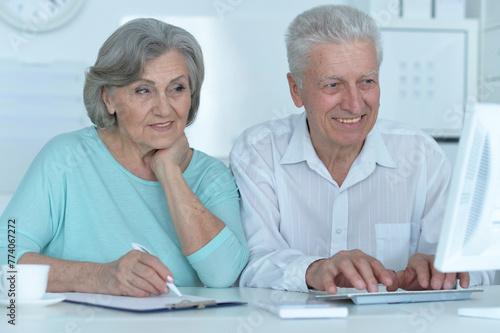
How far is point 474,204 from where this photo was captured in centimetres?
99

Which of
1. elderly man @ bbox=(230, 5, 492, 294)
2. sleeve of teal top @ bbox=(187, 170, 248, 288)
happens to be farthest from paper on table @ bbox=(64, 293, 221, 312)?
elderly man @ bbox=(230, 5, 492, 294)

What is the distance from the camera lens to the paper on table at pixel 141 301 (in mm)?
1078

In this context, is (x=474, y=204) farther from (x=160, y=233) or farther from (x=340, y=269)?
(x=160, y=233)

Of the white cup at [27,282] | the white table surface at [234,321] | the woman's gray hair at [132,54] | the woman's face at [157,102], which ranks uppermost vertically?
the woman's gray hair at [132,54]

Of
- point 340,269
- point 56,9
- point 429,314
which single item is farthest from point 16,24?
point 429,314

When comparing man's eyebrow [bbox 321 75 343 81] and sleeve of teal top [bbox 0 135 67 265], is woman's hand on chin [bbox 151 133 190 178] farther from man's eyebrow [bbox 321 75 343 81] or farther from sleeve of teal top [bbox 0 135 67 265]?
man's eyebrow [bbox 321 75 343 81]

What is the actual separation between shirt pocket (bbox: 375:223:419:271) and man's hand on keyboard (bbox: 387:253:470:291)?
35cm

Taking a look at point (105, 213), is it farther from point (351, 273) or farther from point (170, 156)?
point (351, 273)

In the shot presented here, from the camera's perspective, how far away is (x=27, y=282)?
1.09 meters

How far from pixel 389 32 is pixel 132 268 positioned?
7.75 ft

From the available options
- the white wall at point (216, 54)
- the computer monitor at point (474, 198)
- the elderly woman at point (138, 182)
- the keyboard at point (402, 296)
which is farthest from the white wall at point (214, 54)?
the computer monitor at point (474, 198)

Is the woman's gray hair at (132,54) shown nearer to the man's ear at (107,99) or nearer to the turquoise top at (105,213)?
the man's ear at (107,99)

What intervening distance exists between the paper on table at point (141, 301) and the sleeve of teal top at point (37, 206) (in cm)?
27

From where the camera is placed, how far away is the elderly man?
5.53ft
